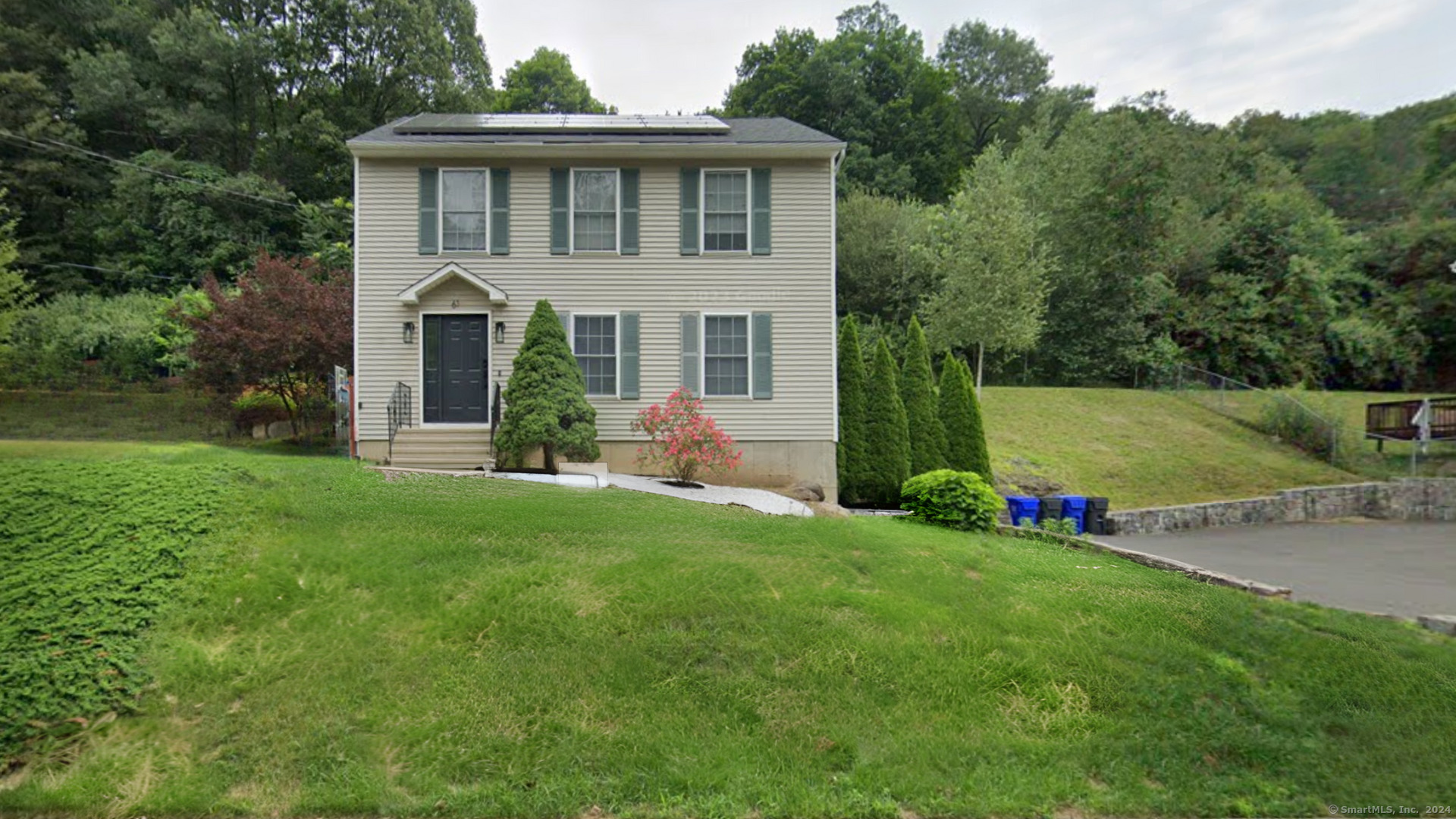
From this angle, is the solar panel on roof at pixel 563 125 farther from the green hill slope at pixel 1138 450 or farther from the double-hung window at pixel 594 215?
the green hill slope at pixel 1138 450

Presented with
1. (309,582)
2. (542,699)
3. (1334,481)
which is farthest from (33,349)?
(1334,481)

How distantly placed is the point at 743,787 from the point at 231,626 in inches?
154

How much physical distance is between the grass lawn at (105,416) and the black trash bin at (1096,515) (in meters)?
18.0

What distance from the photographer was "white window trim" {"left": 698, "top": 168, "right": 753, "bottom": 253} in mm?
13398

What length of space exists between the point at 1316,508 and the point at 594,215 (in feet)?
55.5

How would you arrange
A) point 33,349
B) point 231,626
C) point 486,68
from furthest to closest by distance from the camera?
point 486,68, point 33,349, point 231,626

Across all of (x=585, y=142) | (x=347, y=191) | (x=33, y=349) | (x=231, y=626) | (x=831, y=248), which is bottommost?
(x=231, y=626)

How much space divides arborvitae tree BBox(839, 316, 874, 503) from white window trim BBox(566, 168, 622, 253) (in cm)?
455

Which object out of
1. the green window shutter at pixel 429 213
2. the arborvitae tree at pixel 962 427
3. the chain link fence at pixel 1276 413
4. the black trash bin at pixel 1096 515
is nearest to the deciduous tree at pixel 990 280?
the chain link fence at pixel 1276 413

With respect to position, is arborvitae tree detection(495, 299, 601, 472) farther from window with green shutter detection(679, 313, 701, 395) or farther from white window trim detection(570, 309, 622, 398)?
window with green shutter detection(679, 313, 701, 395)

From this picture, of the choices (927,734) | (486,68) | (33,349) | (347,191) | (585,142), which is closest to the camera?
(927,734)

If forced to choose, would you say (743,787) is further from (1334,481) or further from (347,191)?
(347,191)

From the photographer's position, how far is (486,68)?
37.2 m

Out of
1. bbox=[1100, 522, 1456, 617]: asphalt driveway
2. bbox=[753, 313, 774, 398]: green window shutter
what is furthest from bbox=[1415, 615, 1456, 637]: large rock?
bbox=[753, 313, 774, 398]: green window shutter
